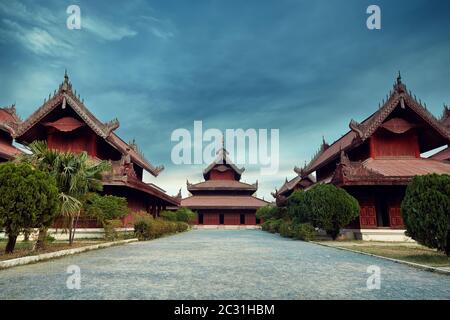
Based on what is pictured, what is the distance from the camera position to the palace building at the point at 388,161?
16.4 m

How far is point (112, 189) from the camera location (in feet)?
61.6

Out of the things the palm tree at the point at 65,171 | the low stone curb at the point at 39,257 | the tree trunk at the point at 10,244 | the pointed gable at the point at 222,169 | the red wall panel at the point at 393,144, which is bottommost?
the low stone curb at the point at 39,257

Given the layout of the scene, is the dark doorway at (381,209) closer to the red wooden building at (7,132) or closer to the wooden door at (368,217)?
the wooden door at (368,217)

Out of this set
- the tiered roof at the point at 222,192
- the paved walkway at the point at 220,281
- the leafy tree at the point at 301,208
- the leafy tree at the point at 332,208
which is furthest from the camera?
the tiered roof at the point at 222,192

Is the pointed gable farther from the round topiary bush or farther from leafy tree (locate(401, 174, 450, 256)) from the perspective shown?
leafy tree (locate(401, 174, 450, 256))

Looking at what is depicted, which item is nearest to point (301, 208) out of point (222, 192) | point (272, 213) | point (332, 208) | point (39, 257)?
point (332, 208)

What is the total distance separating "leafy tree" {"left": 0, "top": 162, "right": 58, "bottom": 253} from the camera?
25.8ft

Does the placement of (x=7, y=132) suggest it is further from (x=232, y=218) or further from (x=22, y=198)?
(x=232, y=218)

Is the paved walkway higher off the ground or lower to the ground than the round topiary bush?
lower

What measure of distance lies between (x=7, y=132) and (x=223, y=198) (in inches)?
1137

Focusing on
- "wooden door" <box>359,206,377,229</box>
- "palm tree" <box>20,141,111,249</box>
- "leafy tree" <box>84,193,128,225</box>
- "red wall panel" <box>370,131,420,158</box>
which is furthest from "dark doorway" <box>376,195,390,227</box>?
"palm tree" <box>20,141,111,249</box>

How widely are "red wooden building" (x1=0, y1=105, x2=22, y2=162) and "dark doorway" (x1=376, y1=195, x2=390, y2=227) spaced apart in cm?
1979

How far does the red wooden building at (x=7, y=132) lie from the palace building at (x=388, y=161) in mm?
18516

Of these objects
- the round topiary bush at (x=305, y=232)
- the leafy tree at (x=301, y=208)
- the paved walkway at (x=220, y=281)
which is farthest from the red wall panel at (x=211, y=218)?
the paved walkway at (x=220, y=281)
